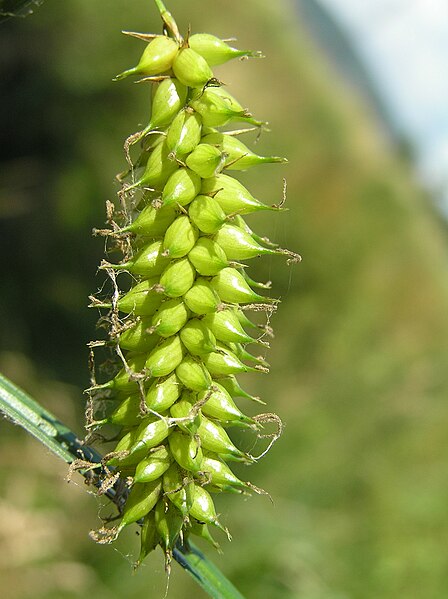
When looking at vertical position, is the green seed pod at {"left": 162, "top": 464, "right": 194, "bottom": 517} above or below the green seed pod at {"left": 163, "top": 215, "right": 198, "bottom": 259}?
below

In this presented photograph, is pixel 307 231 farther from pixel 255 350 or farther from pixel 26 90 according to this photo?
pixel 26 90

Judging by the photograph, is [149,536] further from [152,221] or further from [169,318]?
[152,221]

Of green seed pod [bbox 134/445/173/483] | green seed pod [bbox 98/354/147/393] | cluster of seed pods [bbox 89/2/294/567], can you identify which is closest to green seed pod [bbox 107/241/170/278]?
cluster of seed pods [bbox 89/2/294/567]

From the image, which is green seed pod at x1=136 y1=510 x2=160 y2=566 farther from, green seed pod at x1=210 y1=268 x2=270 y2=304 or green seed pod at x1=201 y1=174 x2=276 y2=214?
green seed pod at x1=201 y1=174 x2=276 y2=214

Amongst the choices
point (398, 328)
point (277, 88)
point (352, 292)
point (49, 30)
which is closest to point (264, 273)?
point (352, 292)

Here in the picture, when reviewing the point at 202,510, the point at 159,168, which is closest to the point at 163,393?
the point at 202,510

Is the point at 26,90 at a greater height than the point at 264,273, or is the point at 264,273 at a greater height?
Answer: the point at 26,90

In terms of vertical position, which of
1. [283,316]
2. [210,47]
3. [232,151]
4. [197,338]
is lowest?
[283,316]
